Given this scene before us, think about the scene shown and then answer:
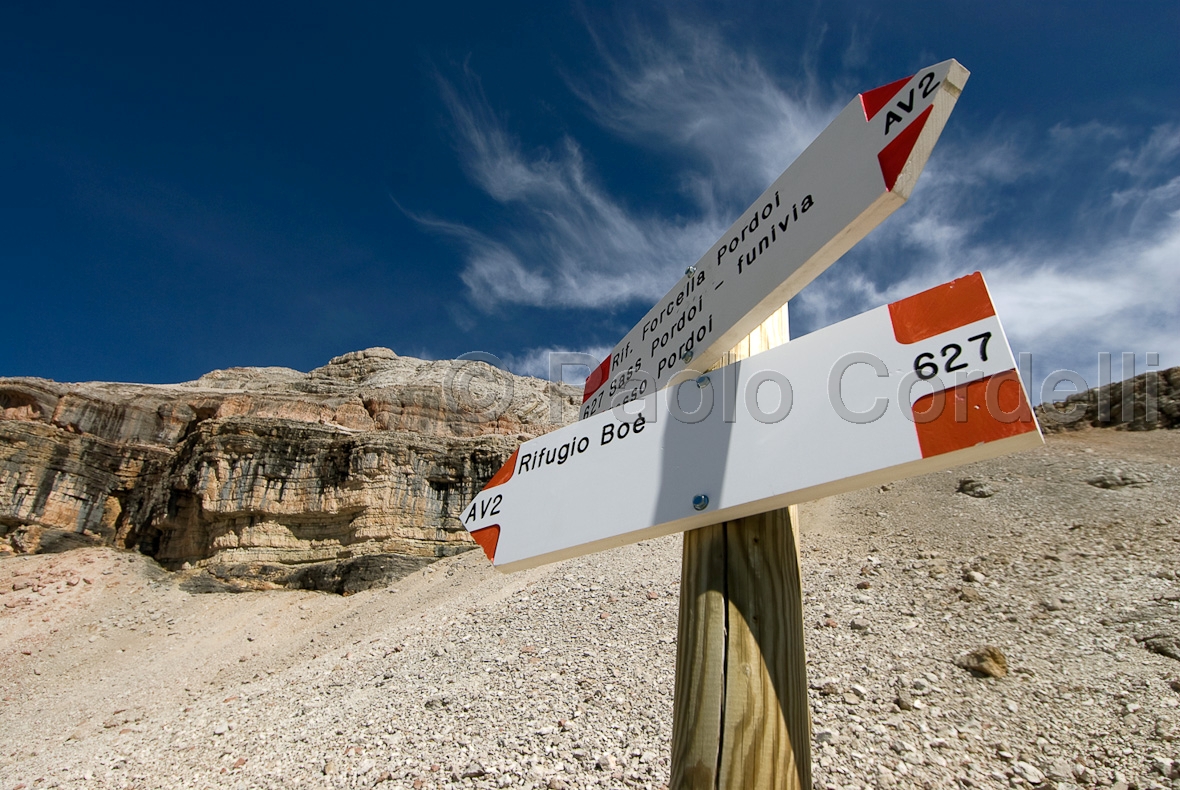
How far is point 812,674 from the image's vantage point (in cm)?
570

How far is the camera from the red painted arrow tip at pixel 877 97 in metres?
1.33

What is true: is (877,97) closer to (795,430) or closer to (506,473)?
(795,430)

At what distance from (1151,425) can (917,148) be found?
70.3 feet

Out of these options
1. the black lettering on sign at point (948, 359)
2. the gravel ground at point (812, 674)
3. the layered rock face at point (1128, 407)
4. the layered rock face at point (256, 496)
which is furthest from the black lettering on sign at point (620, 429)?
the layered rock face at point (1128, 407)

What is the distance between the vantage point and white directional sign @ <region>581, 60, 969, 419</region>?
1215mm

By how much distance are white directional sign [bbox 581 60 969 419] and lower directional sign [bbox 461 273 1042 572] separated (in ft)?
0.52

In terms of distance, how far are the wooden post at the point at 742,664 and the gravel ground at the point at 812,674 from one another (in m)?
3.97

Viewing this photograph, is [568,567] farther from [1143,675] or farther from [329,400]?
[329,400]

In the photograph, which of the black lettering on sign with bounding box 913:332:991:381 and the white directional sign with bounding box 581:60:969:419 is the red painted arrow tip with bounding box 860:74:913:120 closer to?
the white directional sign with bounding box 581:60:969:419

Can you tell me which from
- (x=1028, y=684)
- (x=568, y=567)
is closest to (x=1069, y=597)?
(x=1028, y=684)

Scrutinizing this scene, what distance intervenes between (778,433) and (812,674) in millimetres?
5534

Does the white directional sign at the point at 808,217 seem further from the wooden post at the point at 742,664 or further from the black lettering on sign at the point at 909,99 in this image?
the wooden post at the point at 742,664

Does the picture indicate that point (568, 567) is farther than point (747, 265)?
Yes

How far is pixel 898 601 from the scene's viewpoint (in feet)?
24.2
